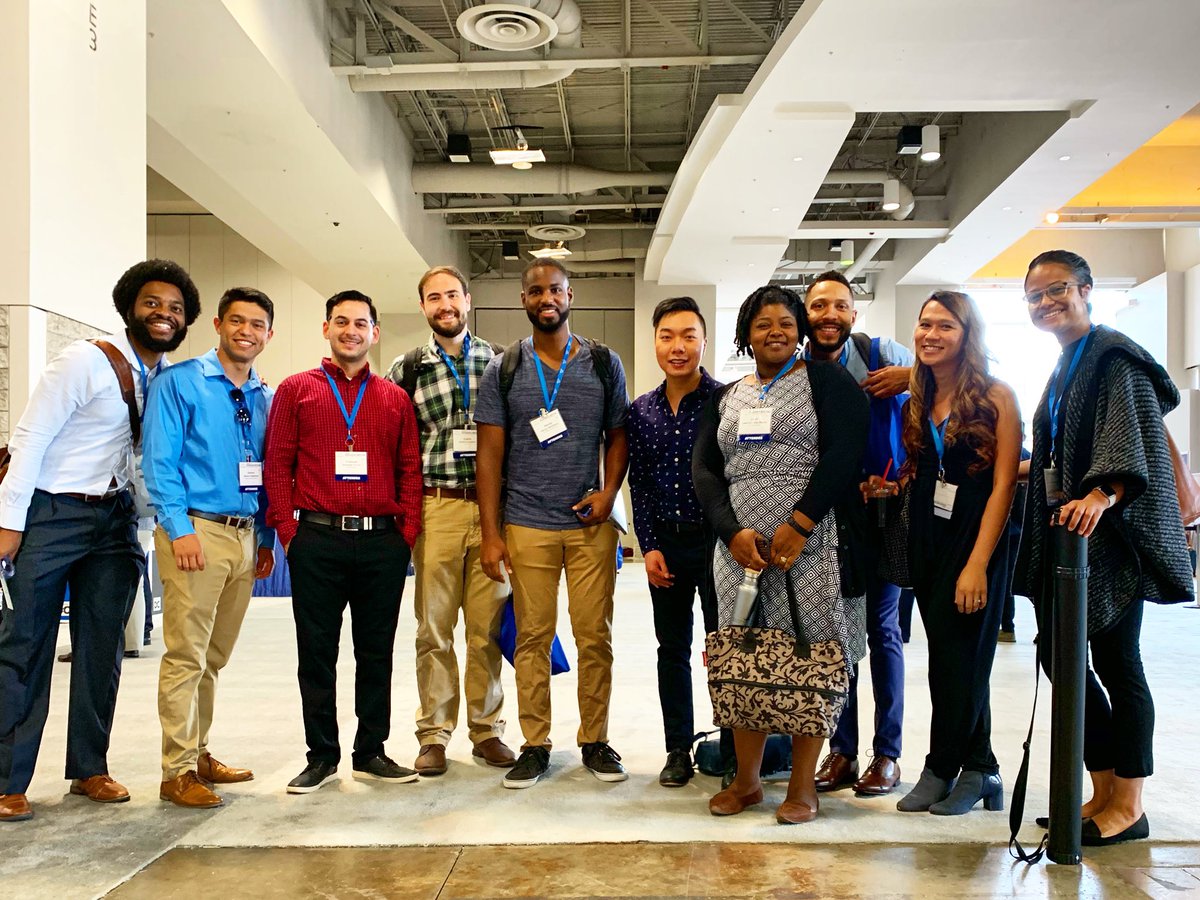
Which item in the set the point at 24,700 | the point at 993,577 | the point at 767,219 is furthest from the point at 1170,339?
the point at 24,700

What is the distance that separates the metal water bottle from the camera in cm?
285

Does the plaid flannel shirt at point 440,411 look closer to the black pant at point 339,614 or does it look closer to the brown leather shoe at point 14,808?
the black pant at point 339,614

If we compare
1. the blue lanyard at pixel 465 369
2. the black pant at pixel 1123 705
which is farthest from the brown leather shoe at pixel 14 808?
the black pant at pixel 1123 705

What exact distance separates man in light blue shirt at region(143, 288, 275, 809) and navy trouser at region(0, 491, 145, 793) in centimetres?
16

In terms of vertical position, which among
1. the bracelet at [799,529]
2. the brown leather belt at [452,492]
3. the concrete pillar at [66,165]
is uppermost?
the concrete pillar at [66,165]

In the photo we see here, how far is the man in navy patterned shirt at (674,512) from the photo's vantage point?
326 centimetres

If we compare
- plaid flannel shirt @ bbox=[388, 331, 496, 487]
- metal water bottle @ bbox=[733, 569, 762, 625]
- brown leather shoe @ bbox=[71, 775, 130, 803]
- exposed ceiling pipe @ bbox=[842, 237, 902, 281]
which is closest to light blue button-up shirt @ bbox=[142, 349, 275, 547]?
plaid flannel shirt @ bbox=[388, 331, 496, 487]

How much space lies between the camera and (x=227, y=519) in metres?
3.10

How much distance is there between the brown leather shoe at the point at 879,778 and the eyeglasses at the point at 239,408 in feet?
7.38

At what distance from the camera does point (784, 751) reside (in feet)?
11.0

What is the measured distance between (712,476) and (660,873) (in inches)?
44.0

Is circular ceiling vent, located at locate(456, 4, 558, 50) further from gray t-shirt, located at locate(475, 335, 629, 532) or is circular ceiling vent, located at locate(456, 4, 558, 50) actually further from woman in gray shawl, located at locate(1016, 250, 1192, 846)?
woman in gray shawl, located at locate(1016, 250, 1192, 846)

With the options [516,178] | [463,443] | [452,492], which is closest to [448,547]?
[452,492]

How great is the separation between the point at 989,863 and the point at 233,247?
13.3 metres
